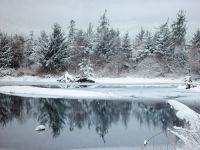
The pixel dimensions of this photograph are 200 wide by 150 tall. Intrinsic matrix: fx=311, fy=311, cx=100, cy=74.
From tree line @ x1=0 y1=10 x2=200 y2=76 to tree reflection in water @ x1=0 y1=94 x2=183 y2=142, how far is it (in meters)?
1.32

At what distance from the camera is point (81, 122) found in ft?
22.2

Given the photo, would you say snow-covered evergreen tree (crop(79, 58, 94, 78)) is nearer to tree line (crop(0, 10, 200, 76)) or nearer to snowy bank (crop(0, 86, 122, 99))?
A: tree line (crop(0, 10, 200, 76))

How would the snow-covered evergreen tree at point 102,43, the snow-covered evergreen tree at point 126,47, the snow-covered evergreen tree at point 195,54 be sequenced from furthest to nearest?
the snow-covered evergreen tree at point 102,43
the snow-covered evergreen tree at point 126,47
the snow-covered evergreen tree at point 195,54

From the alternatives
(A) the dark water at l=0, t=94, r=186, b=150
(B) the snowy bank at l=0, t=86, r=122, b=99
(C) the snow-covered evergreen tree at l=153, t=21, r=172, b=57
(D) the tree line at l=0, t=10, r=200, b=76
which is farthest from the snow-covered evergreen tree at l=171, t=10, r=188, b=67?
(B) the snowy bank at l=0, t=86, r=122, b=99

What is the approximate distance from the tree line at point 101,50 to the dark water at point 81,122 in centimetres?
164

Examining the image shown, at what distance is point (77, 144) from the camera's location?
196 inches

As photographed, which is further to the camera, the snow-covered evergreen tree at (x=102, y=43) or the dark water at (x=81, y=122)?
the snow-covered evergreen tree at (x=102, y=43)

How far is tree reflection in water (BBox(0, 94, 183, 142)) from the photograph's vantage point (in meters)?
6.52

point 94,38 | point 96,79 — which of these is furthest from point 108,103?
point 94,38

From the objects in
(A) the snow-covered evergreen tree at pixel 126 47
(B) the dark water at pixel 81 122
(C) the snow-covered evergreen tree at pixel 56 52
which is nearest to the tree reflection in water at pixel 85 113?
(B) the dark water at pixel 81 122

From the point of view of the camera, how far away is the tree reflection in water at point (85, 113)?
652cm

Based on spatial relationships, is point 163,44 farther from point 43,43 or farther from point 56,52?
point 43,43

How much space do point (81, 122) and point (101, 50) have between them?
11734mm

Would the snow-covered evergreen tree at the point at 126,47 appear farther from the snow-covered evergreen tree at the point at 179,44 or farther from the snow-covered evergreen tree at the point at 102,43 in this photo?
the snow-covered evergreen tree at the point at 179,44
